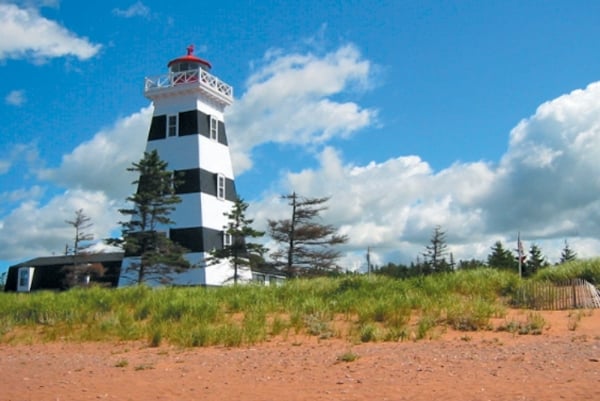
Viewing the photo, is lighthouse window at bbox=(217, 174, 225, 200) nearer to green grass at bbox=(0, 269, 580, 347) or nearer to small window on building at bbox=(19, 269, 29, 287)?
green grass at bbox=(0, 269, 580, 347)

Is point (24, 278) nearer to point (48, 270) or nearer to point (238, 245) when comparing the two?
point (48, 270)

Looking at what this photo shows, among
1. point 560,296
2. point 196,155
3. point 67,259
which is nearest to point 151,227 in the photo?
point 196,155

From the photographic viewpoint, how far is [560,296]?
1452cm

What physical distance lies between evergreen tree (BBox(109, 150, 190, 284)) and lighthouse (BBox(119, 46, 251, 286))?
3.09ft

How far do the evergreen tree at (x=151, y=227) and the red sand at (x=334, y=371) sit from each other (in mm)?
18154

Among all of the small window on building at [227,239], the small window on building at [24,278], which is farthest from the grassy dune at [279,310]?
the small window on building at [24,278]

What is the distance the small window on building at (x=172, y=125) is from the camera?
35125 millimetres

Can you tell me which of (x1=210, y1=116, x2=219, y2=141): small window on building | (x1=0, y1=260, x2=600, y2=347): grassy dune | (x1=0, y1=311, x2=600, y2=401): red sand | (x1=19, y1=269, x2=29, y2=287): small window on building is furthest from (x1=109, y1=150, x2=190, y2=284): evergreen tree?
(x1=0, y1=311, x2=600, y2=401): red sand

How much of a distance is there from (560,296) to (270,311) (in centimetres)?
643

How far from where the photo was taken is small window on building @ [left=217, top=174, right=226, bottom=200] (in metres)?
35.0

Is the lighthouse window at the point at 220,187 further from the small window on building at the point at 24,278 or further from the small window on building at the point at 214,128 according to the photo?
the small window on building at the point at 24,278

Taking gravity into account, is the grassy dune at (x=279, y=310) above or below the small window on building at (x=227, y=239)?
below

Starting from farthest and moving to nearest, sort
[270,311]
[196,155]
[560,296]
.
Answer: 1. [196,155]
2. [270,311]
3. [560,296]

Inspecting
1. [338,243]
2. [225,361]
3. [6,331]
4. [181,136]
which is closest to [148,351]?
[225,361]
